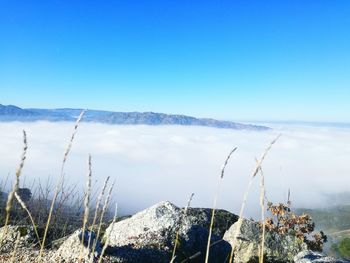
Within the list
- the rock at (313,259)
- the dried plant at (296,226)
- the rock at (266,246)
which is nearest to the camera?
the rock at (313,259)

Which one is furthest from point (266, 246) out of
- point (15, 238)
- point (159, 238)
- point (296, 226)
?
point (15, 238)

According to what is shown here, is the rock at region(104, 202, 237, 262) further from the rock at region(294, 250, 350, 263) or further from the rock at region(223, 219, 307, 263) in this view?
the rock at region(223, 219, 307, 263)

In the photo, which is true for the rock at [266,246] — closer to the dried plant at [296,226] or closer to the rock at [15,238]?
the dried plant at [296,226]

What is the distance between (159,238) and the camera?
28.6 feet

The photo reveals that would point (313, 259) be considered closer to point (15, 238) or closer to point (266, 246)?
point (266, 246)

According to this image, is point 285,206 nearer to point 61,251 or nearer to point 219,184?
point 61,251

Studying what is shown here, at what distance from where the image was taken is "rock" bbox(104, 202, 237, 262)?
7.91 metres

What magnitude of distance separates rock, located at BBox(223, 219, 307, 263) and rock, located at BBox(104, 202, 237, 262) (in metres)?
2.02

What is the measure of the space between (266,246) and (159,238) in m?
4.51

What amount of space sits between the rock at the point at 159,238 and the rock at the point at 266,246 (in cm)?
202

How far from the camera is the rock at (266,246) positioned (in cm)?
1148

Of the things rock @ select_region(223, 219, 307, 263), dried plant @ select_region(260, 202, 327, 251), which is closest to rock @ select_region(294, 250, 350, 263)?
rock @ select_region(223, 219, 307, 263)

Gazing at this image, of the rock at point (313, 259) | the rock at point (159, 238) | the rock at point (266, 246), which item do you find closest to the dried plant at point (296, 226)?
the rock at point (266, 246)

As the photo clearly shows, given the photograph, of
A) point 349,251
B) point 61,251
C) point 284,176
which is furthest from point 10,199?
point 349,251
